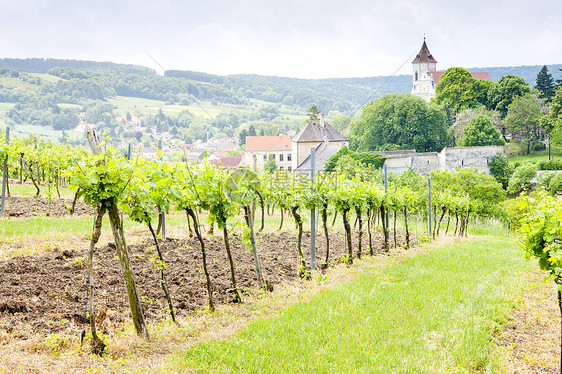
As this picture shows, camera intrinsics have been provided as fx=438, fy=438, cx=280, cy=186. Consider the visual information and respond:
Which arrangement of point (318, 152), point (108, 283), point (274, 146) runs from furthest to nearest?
point (274, 146) → point (318, 152) → point (108, 283)

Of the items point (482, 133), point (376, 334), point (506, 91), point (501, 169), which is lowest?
point (376, 334)

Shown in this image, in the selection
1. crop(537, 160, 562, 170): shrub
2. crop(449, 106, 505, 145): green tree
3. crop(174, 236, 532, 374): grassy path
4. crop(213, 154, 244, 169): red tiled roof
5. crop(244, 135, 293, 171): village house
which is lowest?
crop(174, 236, 532, 374): grassy path

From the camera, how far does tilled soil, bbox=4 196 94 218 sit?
13.7 meters

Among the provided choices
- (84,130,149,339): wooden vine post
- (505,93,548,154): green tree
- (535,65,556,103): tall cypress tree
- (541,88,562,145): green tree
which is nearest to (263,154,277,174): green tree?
(84,130,149,339): wooden vine post

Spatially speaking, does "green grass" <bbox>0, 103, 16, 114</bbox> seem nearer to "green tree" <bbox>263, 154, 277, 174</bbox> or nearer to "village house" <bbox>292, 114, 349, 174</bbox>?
"village house" <bbox>292, 114, 349, 174</bbox>

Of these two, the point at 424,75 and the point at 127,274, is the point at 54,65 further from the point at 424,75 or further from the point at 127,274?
the point at 127,274

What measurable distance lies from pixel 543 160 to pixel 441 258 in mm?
59951

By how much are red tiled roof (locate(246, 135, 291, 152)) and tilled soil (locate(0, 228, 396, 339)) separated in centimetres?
6093

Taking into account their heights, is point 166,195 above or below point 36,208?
above

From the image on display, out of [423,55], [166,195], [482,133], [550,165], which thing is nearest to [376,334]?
[166,195]

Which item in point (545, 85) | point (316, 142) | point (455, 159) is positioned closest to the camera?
point (455, 159)

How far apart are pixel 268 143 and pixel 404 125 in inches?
913

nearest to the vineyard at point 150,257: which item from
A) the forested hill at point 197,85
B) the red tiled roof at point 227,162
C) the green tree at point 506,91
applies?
the red tiled roof at point 227,162

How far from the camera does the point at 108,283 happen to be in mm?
7316
